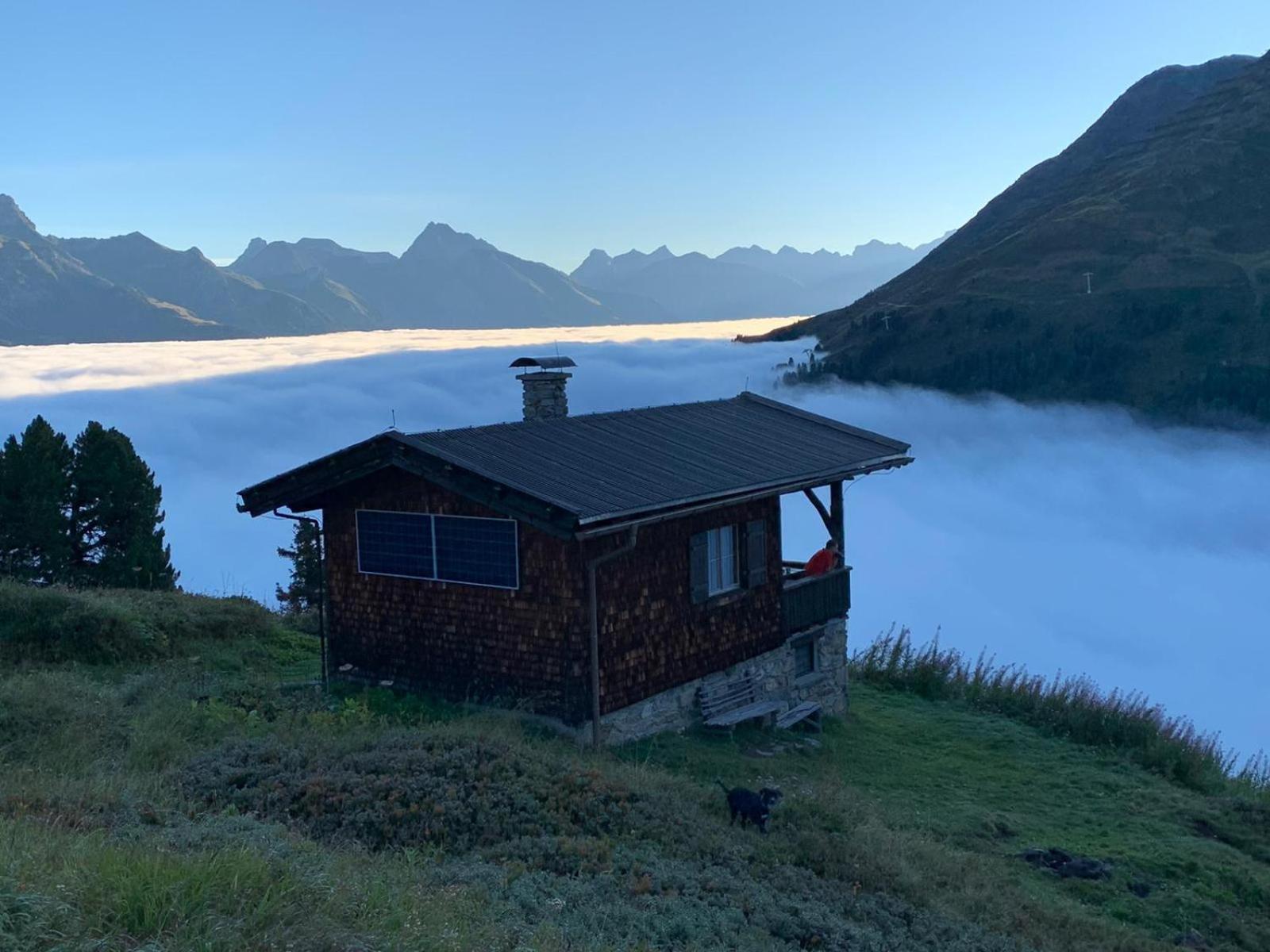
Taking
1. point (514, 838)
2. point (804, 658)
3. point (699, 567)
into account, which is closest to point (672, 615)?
point (699, 567)

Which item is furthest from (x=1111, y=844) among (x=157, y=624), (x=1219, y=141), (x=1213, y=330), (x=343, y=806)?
(x=1219, y=141)

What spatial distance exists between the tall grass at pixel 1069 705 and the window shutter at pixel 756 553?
8.03m

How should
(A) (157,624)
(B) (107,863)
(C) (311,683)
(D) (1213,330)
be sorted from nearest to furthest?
1. (B) (107,863)
2. (C) (311,683)
3. (A) (157,624)
4. (D) (1213,330)

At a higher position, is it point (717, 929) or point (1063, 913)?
point (717, 929)

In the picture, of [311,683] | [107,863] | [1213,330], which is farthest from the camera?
[1213,330]

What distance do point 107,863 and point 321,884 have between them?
1229 mm

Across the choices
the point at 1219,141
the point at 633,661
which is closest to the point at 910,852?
the point at 633,661

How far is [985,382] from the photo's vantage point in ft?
394

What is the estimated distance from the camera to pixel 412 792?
1047 cm

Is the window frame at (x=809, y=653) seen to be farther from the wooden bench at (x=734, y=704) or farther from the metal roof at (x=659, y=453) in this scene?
the metal roof at (x=659, y=453)

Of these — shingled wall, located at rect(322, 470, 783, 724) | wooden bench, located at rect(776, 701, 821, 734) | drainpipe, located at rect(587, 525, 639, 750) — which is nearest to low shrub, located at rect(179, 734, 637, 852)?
drainpipe, located at rect(587, 525, 639, 750)

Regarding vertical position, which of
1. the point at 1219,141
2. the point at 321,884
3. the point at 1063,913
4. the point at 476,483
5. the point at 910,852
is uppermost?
the point at 1219,141

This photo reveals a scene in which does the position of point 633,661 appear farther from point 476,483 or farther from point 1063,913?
point 1063,913

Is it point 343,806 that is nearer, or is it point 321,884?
point 321,884
